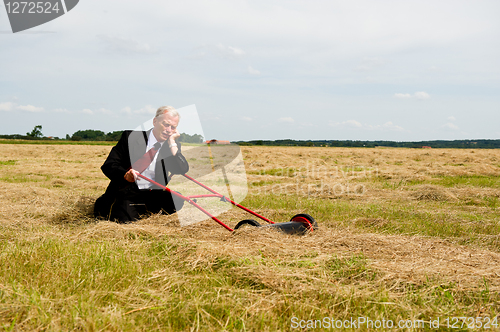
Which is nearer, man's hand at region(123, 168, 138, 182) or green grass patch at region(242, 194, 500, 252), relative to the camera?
man's hand at region(123, 168, 138, 182)

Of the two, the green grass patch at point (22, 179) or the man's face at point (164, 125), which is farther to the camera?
the green grass patch at point (22, 179)

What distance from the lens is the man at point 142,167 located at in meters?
5.16

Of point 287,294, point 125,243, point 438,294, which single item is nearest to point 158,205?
point 125,243

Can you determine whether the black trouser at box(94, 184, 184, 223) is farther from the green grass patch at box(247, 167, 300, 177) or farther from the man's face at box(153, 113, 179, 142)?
the green grass patch at box(247, 167, 300, 177)

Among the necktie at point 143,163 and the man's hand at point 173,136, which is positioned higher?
the man's hand at point 173,136

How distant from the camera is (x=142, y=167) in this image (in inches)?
209

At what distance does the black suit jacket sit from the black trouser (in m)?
0.11

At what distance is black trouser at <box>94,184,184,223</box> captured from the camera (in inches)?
203

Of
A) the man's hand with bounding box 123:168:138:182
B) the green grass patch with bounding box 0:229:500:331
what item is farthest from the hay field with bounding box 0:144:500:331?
the man's hand with bounding box 123:168:138:182

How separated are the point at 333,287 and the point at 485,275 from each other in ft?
4.69

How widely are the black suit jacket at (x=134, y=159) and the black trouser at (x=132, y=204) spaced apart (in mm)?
112

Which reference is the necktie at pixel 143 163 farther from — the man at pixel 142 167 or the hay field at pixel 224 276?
the hay field at pixel 224 276

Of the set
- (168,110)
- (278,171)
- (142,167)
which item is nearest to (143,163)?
(142,167)

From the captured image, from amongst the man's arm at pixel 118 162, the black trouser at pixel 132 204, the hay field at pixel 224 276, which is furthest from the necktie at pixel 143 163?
the hay field at pixel 224 276
